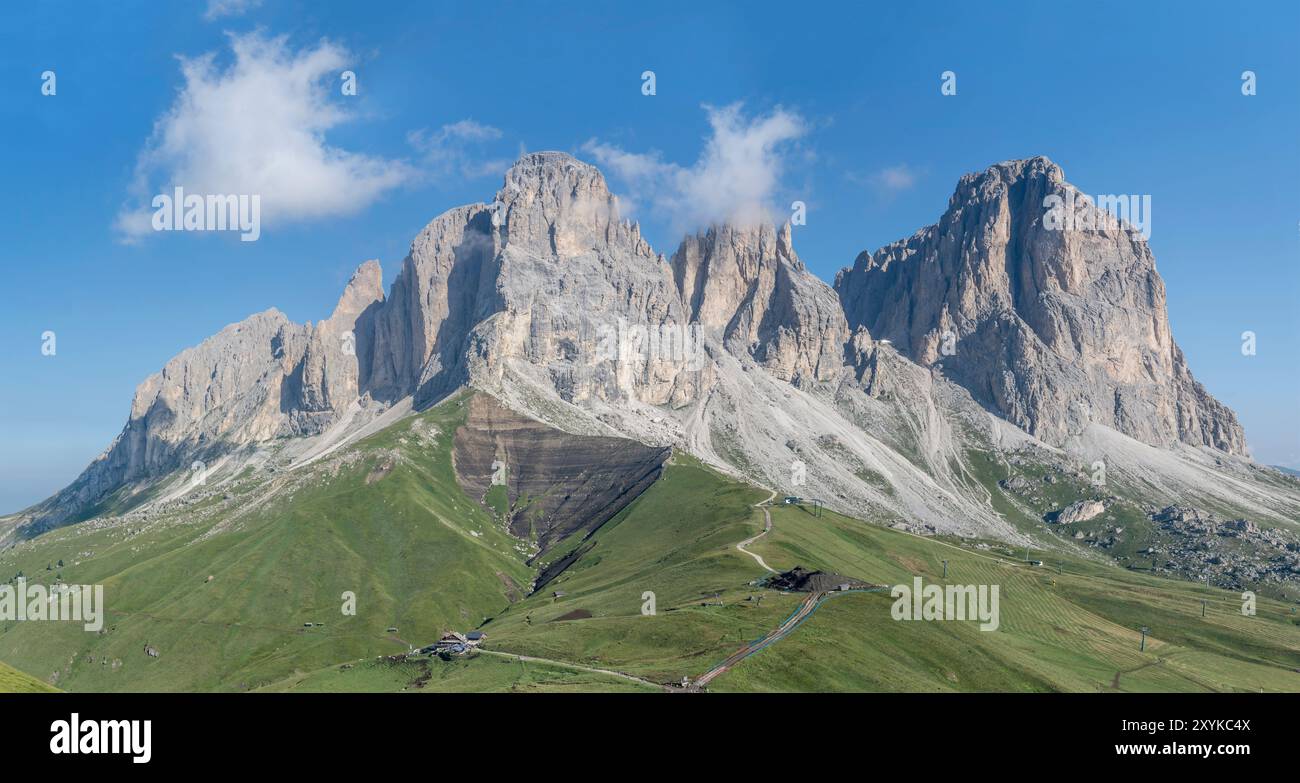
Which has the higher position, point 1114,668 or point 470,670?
point 470,670

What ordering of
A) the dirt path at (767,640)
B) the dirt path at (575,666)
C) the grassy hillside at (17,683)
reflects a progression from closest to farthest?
the grassy hillside at (17,683) < the dirt path at (767,640) < the dirt path at (575,666)

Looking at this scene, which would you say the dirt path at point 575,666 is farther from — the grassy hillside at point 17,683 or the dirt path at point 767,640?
the grassy hillside at point 17,683

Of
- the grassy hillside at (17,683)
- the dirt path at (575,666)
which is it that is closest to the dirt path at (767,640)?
the dirt path at (575,666)

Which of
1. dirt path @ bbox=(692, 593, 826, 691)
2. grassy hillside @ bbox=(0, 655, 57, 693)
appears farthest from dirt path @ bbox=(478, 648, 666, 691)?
grassy hillside @ bbox=(0, 655, 57, 693)

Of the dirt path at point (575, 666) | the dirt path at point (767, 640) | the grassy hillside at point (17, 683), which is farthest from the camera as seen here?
the dirt path at point (575, 666)

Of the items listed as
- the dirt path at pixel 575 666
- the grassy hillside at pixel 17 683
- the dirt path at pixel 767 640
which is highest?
the grassy hillside at pixel 17 683

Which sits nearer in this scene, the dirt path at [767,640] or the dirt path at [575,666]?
the dirt path at [767,640]

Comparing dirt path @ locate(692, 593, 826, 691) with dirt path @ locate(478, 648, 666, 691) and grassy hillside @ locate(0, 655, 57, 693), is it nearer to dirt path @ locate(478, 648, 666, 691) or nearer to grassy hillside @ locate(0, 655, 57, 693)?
dirt path @ locate(478, 648, 666, 691)

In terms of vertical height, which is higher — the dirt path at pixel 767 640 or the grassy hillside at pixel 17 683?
the grassy hillside at pixel 17 683

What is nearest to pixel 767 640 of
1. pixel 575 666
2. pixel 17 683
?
pixel 575 666
